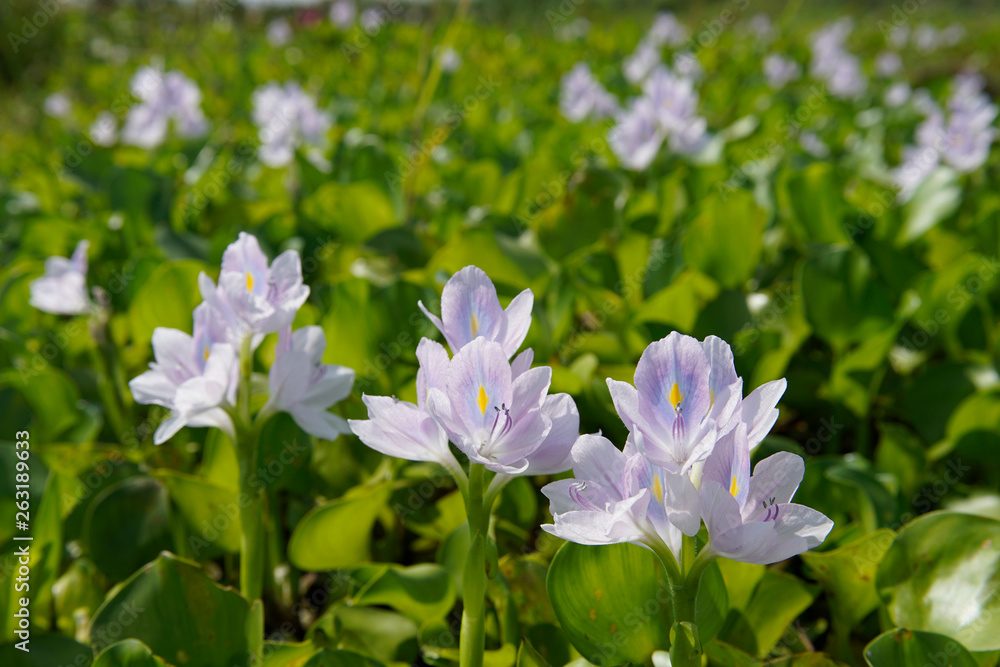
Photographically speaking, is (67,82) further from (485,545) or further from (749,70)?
(485,545)

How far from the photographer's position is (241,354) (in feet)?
3.70

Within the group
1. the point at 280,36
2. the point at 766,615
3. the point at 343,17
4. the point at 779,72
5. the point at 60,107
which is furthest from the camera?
the point at 280,36

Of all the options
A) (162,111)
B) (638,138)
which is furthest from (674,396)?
(162,111)

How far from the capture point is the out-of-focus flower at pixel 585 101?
4027mm

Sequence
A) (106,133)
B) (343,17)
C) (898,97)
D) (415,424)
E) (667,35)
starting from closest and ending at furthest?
1. (415,424)
2. (106,133)
3. (898,97)
4. (667,35)
5. (343,17)

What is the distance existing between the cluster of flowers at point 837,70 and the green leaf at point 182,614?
4.97 metres

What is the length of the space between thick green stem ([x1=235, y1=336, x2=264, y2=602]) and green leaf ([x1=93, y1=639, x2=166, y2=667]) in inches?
9.5

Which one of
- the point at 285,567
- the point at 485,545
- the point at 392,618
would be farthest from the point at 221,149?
the point at 485,545

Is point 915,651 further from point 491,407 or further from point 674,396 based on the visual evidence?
point 491,407

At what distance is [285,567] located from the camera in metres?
1.62

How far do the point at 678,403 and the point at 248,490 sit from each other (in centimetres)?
66

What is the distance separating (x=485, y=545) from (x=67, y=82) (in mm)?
6906

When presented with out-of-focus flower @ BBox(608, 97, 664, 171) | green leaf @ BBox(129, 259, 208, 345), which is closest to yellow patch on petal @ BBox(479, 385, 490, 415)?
green leaf @ BBox(129, 259, 208, 345)

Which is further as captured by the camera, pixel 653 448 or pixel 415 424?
pixel 415 424
